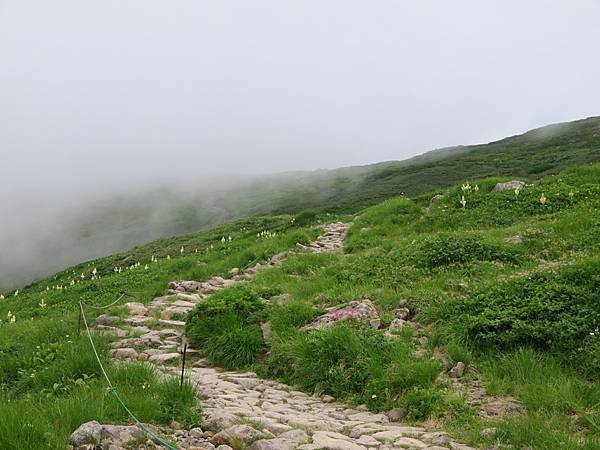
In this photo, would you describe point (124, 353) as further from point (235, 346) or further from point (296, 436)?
point (296, 436)

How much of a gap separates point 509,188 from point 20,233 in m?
145

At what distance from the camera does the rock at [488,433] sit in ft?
17.2

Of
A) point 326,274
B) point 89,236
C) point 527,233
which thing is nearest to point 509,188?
point 527,233

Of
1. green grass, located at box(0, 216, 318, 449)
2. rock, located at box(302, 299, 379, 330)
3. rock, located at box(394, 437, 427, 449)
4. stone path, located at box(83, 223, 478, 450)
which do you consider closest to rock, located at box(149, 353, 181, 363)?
stone path, located at box(83, 223, 478, 450)

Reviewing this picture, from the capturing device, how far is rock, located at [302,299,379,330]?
28.8ft

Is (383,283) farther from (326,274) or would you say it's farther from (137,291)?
(137,291)

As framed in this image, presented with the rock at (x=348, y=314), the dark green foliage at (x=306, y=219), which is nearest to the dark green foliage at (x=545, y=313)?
the rock at (x=348, y=314)

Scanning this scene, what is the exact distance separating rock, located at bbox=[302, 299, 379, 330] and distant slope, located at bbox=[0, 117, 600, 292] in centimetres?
4572

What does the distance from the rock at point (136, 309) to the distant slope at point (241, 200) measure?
46.1m

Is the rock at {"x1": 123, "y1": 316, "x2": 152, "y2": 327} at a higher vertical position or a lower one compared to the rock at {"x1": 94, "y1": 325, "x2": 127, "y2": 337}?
lower

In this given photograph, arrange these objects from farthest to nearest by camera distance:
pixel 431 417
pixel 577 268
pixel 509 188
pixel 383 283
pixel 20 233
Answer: pixel 20 233 → pixel 509 188 → pixel 383 283 → pixel 577 268 → pixel 431 417

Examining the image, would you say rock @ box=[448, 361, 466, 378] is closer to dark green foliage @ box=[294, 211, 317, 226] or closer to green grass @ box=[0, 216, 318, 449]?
green grass @ box=[0, 216, 318, 449]

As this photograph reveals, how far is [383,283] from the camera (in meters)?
10.8

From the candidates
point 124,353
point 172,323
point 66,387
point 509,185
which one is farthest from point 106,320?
point 509,185
